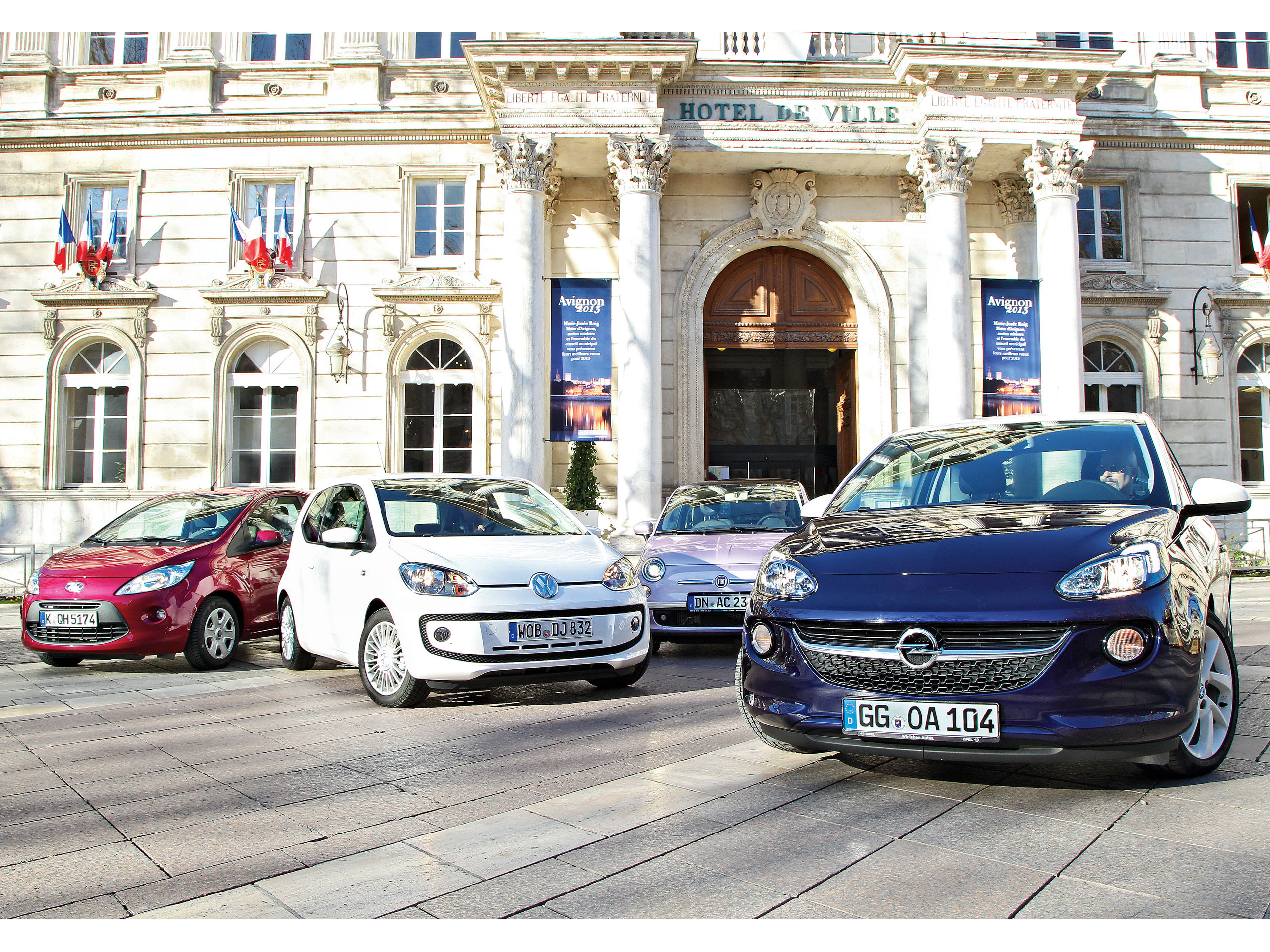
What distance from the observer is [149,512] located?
32.4 feet

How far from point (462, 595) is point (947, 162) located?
14834mm

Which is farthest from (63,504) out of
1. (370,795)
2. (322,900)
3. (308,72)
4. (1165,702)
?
(1165,702)

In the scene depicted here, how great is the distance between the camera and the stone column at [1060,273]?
57.4 feet

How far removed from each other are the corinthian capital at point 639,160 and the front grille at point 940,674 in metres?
14.7

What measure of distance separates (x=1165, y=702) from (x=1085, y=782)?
2.33 ft

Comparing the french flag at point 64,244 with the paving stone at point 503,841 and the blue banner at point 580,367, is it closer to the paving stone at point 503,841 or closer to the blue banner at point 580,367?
the blue banner at point 580,367

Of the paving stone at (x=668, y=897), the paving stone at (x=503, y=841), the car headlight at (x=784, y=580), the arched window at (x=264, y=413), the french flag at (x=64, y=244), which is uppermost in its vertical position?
the french flag at (x=64, y=244)

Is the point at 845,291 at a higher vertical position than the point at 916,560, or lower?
higher

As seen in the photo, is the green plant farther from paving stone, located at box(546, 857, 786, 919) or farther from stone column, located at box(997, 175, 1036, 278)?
paving stone, located at box(546, 857, 786, 919)

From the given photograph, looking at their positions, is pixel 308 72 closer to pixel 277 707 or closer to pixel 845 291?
pixel 845 291

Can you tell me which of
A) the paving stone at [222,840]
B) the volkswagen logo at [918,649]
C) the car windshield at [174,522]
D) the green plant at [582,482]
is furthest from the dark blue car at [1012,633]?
the green plant at [582,482]

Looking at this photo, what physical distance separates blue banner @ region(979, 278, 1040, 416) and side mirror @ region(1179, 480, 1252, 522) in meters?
14.1

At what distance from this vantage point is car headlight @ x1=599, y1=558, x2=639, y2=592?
22.0ft

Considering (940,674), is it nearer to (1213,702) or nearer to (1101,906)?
(1101,906)
